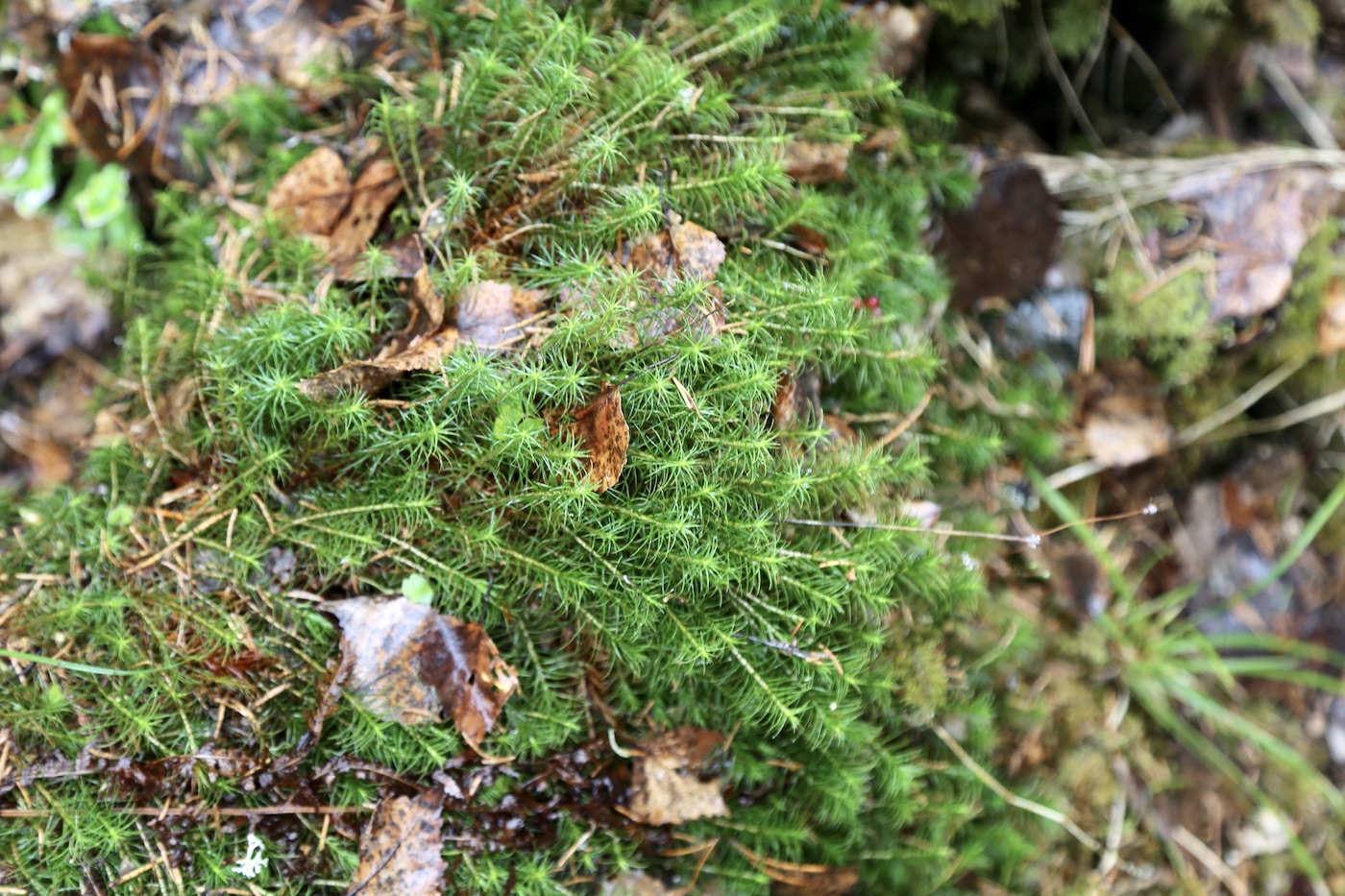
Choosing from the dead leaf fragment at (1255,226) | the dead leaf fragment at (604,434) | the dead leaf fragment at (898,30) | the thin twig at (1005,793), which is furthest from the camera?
the dead leaf fragment at (1255,226)

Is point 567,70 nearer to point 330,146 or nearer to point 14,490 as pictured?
point 330,146

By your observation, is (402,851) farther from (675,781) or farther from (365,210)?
(365,210)

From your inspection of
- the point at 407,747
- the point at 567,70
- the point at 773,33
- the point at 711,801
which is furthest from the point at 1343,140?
the point at 407,747

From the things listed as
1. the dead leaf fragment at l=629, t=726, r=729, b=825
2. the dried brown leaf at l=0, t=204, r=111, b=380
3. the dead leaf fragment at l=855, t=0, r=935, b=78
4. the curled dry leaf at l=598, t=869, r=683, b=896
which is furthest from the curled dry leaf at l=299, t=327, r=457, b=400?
the dried brown leaf at l=0, t=204, r=111, b=380

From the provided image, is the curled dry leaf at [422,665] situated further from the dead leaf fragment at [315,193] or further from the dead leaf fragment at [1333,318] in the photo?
the dead leaf fragment at [1333,318]

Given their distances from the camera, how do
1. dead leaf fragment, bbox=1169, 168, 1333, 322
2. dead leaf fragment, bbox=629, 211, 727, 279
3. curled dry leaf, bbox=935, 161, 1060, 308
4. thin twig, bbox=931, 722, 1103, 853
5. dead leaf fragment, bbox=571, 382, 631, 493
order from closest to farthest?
dead leaf fragment, bbox=571, 382, 631, 493, dead leaf fragment, bbox=629, 211, 727, 279, thin twig, bbox=931, 722, 1103, 853, curled dry leaf, bbox=935, 161, 1060, 308, dead leaf fragment, bbox=1169, 168, 1333, 322

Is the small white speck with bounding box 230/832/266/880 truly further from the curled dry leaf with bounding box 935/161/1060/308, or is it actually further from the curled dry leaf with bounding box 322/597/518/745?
the curled dry leaf with bounding box 935/161/1060/308

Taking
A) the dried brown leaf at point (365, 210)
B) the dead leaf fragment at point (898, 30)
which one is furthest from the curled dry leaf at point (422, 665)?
Result: the dead leaf fragment at point (898, 30)
